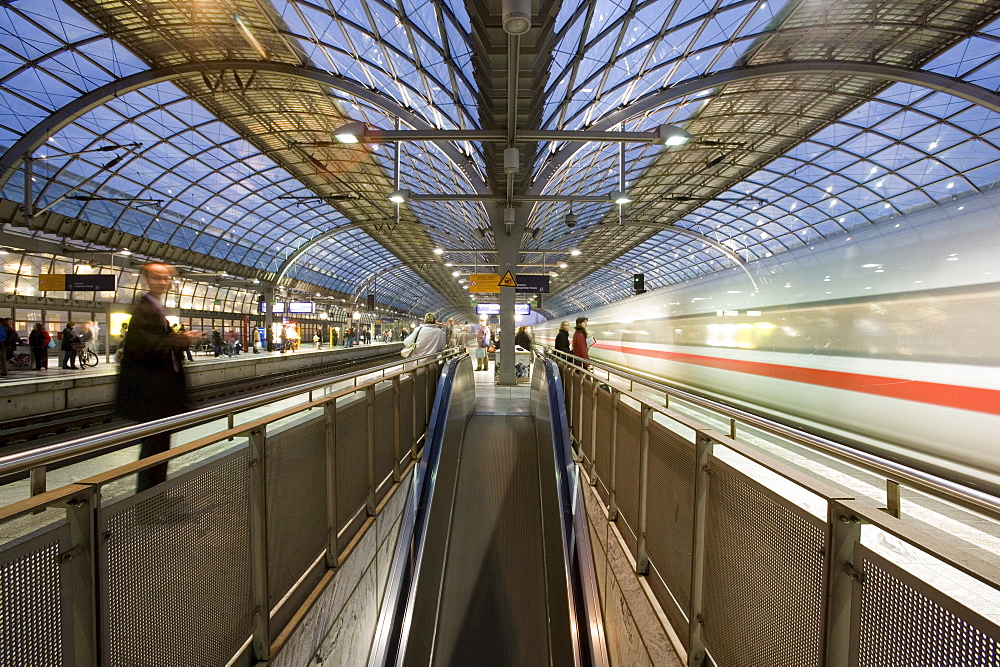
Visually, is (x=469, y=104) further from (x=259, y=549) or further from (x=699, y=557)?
(x=699, y=557)

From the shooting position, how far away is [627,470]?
14.3 feet

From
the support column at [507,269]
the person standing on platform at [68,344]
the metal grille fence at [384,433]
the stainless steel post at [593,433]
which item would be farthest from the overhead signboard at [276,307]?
the stainless steel post at [593,433]

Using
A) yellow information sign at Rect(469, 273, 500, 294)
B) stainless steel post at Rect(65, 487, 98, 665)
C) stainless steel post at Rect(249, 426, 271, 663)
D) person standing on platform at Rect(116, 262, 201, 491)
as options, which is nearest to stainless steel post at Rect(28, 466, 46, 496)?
stainless steel post at Rect(65, 487, 98, 665)

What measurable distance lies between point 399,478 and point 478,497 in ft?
7.67

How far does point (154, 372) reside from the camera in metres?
3.72

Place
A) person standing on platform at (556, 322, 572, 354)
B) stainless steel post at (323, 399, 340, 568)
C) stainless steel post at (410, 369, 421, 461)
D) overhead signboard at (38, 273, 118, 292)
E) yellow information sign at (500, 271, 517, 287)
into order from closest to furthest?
1. stainless steel post at (323, 399, 340, 568)
2. stainless steel post at (410, 369, 421, 461)
3. person standing on platform at (556, 322, 572, 354)
4. yellow information sign at (500, 271, 517, 287)
5. overhead signboard at (38, 273, 118, 292)

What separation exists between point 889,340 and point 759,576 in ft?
20.3

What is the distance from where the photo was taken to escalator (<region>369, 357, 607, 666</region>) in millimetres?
5715

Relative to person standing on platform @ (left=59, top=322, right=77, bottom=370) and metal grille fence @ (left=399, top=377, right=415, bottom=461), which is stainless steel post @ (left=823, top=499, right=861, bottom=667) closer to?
metal grille fence @ (left=399, top=377, right=415, bottom=461)

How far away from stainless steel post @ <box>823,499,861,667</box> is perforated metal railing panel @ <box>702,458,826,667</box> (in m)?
0.08

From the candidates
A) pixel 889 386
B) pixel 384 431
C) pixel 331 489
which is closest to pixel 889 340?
pixel 889 386

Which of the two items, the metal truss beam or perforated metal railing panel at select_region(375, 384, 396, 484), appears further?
the metal truss beam

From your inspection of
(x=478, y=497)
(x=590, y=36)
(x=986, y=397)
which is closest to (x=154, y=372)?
(x=478, y=497)

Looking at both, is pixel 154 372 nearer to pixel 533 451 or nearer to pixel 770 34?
pixel 533 451
